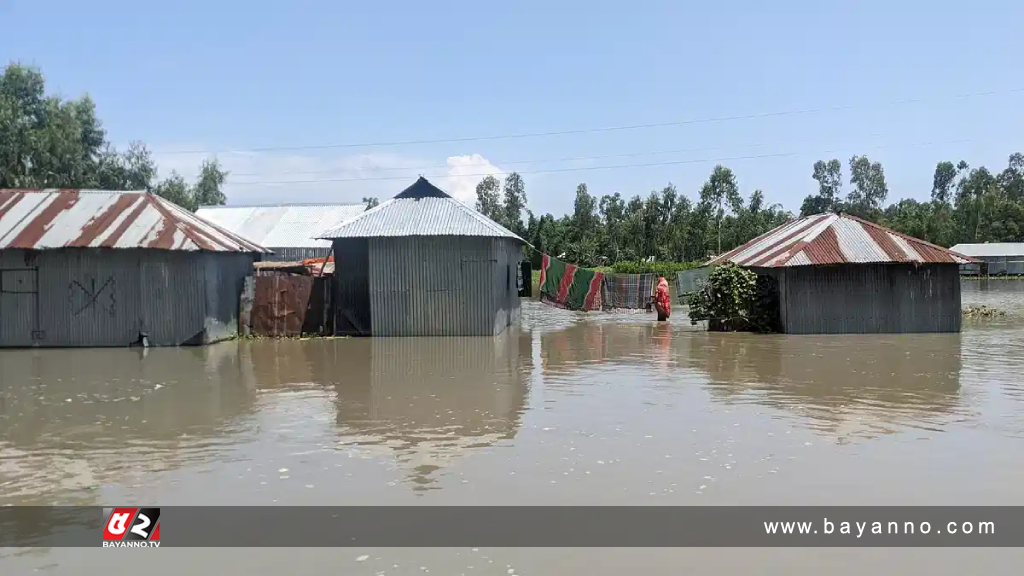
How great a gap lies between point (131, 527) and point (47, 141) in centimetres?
4486

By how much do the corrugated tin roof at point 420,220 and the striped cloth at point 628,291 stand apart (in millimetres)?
9797

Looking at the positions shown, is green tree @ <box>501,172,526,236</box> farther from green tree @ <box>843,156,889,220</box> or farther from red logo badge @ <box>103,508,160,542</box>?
red logo badge @ <box>103,508,160,542</box>

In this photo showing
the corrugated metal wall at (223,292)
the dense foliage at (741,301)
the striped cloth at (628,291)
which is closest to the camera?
the corrugated metal wall at (223,292)

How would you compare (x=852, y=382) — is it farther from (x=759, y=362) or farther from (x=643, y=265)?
(x=643, y=265)

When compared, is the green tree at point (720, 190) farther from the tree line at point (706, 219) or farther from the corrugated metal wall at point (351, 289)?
the corrugated metal wall at point (351, 289)

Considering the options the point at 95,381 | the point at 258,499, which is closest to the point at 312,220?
the point at 95,381

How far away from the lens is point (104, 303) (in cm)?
1902

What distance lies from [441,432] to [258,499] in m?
2.82

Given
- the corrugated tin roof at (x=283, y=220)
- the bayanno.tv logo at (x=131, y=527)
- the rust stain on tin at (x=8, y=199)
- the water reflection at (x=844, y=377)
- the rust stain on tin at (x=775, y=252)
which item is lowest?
the bayanno.tv logo at (x=131, y=527)

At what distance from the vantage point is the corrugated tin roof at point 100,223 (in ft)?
60.9

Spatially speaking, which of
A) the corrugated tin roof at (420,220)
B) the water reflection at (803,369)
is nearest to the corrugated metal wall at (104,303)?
the corrugated tin roof at (420,220)

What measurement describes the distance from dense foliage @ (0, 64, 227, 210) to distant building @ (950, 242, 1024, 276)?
68818mm

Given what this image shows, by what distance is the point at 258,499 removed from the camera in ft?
22.1

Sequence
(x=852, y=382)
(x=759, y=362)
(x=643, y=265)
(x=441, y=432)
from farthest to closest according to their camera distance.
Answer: (x=643, y=265) → (x=759, y=362) → (x=852, y=382) → (x=441, y=432)
